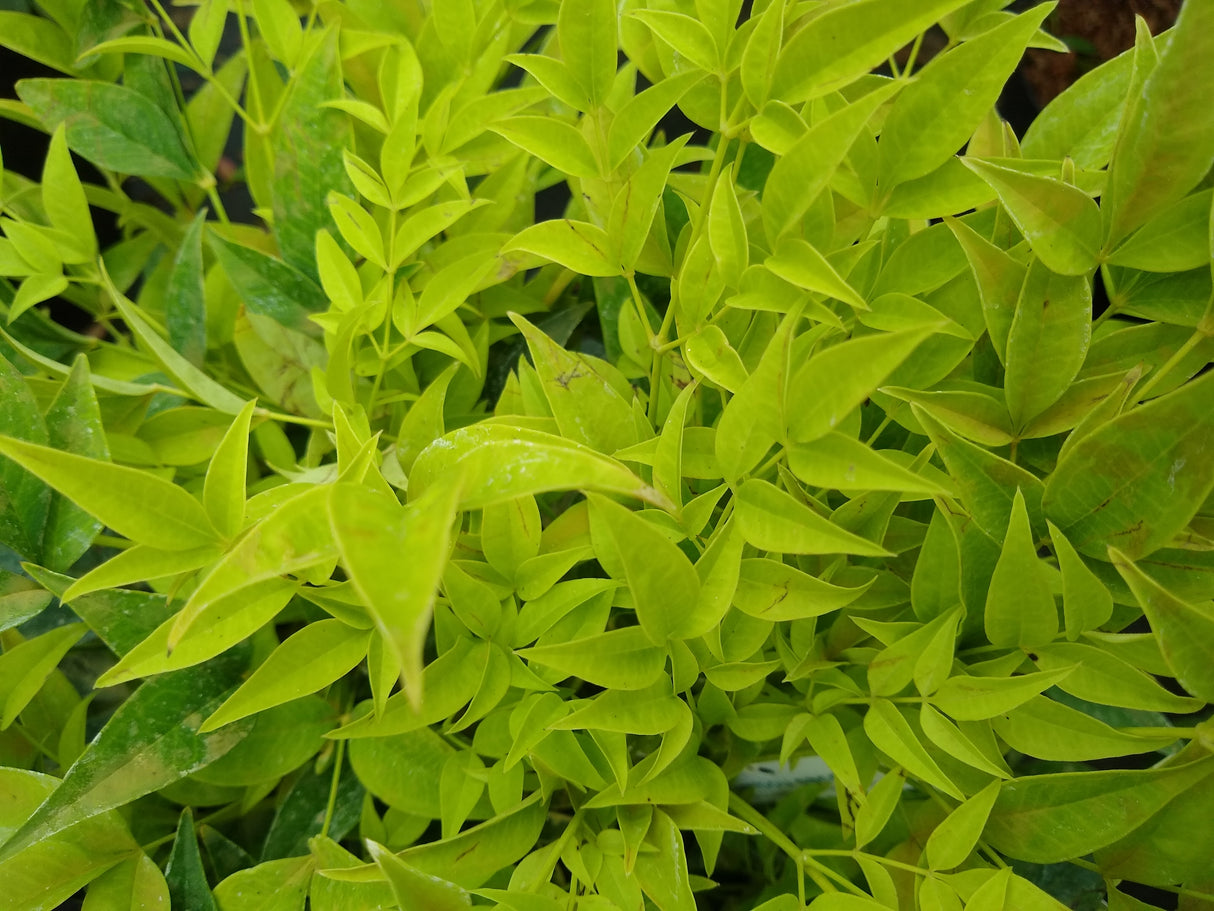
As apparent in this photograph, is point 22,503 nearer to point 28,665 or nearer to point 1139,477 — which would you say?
point 28,665

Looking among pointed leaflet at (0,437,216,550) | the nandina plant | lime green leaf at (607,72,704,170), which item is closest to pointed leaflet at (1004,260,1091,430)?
the nandina plant

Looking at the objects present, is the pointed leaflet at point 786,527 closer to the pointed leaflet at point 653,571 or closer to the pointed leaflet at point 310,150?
the pointed leaflet at point 653,571

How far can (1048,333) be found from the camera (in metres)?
0.23

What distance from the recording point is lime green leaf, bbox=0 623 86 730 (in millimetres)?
299

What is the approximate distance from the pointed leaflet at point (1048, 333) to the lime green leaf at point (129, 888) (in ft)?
1.01

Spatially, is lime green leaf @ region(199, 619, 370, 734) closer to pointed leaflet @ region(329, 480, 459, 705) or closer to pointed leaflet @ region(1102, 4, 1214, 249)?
pointed leaflet @ region(329, 480, 459, 705)

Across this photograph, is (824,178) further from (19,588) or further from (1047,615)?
(19,588)

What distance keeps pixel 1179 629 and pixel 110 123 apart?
1.45 feet

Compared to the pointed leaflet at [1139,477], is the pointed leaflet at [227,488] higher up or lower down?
lower down

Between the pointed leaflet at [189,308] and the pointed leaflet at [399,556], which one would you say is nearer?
the pointed leaflet at [399,556]

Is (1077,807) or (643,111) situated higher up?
(643,111)

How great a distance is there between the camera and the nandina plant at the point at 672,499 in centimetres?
20

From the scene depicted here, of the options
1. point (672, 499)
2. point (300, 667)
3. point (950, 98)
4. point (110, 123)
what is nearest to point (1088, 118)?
point (950, 98)

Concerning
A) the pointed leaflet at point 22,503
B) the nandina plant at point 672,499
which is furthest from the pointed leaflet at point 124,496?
the pointed leaflet at point 22,503
